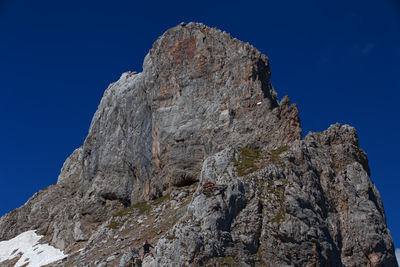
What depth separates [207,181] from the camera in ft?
147

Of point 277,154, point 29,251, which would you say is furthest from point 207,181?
point 29,251

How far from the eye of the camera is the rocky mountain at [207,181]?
3884 centimetres

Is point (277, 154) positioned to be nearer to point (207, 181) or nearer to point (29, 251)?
point (207, 181)

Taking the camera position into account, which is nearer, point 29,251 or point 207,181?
point 207,181

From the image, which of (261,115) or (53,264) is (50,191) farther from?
(261,115)

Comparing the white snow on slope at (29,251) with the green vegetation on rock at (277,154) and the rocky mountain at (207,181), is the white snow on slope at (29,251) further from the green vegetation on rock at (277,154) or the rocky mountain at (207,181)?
the green vegetation on rock at (277,154)

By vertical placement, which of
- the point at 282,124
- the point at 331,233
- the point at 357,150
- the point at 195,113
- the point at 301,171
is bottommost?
the point at 331,233

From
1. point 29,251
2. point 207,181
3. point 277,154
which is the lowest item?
point 207,181

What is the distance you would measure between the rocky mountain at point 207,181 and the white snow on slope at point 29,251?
3.94 feet

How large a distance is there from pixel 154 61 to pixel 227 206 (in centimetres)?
3137

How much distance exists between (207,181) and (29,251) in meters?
33.6

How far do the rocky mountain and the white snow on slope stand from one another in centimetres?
120

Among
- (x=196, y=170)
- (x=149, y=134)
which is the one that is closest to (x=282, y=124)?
(x=196, y=170)

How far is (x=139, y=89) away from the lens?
69.2 metres
